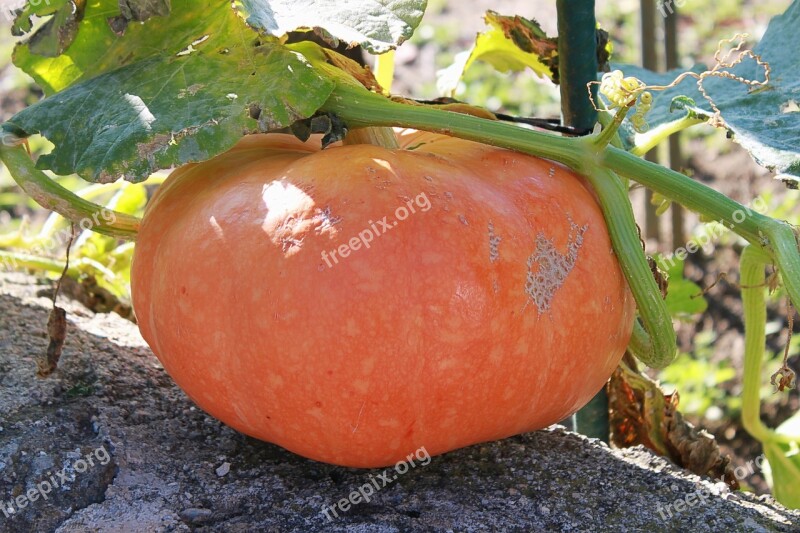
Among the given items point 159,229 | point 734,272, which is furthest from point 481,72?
point 159,229

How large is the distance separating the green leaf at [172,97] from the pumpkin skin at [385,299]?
103mm

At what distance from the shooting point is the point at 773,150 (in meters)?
1.39

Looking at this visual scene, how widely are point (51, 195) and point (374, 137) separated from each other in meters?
0.52

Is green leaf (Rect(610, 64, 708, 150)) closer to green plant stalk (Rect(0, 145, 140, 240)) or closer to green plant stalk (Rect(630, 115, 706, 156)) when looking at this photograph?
green plant stalk (Rect(630, 115, 706, 156))

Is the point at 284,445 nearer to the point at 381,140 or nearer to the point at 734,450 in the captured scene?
Result: the point at 381,140

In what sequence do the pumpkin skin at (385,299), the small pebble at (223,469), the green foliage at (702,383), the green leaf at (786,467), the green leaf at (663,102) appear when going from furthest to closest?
1. the green foliage at (702,383)
2. the green leaf at (786,467)
3. the green leaf at (663,102)
4. the small pebble at (223,469)
5. the pumpkin skin at (385,299)

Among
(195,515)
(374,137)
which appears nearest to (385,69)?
(374,137)

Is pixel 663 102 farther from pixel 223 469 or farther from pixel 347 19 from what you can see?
pixel 223 469

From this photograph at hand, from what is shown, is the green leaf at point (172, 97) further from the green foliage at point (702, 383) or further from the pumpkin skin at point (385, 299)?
the green foliage at point (702, 383)

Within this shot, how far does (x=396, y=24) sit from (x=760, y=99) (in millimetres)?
666

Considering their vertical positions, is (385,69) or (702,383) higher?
(385,69)

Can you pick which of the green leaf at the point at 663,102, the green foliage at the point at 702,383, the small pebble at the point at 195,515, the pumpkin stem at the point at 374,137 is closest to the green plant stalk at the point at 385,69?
the pumpkin stem at the point at 374,137

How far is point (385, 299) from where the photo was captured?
1.23 meters

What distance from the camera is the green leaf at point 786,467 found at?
176 cm
